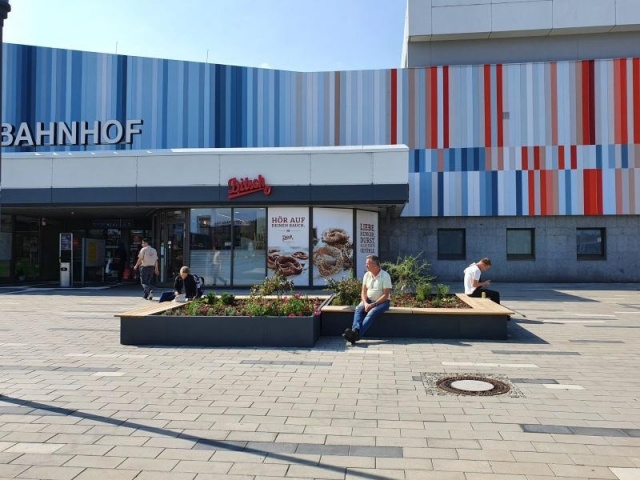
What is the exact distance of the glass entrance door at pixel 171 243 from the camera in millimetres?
18688

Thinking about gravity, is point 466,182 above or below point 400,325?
above

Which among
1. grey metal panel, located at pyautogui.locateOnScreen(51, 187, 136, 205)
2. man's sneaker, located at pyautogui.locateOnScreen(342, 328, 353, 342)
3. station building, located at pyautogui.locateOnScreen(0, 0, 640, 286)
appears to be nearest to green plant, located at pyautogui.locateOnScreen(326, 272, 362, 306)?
man's sneaker, located at pyautogui.locateOnScreen(342, 328, 353, 342)

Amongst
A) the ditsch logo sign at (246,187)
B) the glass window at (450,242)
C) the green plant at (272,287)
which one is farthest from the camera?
the glass window at (450,242)

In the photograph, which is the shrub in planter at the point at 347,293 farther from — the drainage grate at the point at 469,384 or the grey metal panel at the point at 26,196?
the grey metal panel at the point at 26,196

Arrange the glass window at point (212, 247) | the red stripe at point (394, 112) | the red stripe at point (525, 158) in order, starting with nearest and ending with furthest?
1. the glass window at point (212, 247)
2. the red stripe at point (525, 158)
3. the red stripe at point (394, 112)

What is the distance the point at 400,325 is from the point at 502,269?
48.2 ft

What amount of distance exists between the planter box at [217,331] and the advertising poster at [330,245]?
367 inches

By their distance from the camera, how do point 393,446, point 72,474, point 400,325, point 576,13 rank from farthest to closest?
1. point 576,13
2. point 400,325
3. point 393,446
4. point 72,474

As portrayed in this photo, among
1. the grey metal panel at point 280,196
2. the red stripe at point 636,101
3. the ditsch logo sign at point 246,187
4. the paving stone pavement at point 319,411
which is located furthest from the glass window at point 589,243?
the paving stone pavement at point 319,411

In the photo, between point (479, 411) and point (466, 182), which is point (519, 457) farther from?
point (466, 182)

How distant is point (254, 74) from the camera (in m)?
22.7

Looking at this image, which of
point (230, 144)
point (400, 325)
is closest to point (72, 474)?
point (400, 325)

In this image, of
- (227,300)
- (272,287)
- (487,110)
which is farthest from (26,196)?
(487,110)

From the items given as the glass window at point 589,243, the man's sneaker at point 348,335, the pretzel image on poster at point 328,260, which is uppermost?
the glass window at point 589,243
